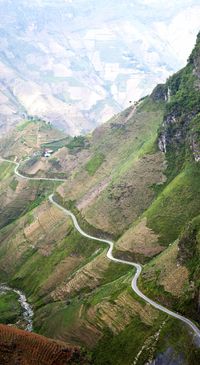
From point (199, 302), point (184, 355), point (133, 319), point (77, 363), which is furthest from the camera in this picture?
point (133, 319)

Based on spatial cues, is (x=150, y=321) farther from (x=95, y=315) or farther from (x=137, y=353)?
(x=95, y=315)

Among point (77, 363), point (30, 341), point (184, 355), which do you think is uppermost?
point (30, 341)

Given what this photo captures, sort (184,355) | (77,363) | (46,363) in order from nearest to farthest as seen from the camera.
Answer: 1. (46,363)
2. (77,363)
3. (184,355)

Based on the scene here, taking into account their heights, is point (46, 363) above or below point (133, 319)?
above

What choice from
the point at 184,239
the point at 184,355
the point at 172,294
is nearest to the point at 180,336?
the point at 184,355

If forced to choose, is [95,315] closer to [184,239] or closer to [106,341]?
[106,341]

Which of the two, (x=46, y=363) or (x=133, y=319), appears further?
(x=133, y=319)

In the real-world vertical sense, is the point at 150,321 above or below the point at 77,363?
below

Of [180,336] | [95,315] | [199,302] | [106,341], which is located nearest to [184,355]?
[180,336]

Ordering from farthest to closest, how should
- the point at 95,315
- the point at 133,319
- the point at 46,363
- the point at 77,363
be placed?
the point at 95,315
the point at 133,319
the point at 77,363
the point at 46,363

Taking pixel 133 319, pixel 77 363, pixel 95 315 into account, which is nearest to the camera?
pixel 77 363
